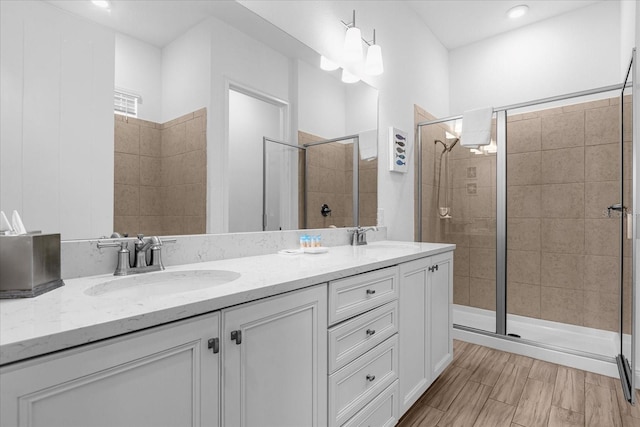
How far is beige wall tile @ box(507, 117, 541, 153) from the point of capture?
2881 mm

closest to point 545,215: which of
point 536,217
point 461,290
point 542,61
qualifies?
point 536,217

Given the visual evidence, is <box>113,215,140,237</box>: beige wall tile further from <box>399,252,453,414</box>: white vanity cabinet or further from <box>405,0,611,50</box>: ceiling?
<box>405,0,611,50</box>: ceiling

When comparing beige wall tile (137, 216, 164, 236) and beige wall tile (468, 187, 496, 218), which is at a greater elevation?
beige wall tile (468, 187, 496, 218)

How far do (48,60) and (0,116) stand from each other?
22cm

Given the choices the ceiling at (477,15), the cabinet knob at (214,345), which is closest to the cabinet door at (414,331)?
the cabinet knob at (214,345)

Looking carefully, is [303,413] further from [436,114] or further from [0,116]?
[436,114]

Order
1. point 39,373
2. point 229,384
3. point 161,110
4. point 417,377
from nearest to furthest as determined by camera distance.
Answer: point 39,373 → point 229,384 → point 161,110 → point 417,377

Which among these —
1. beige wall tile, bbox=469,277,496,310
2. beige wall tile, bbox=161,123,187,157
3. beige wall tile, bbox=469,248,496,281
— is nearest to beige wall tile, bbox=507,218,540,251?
beige wall tile, bbox=469,248,496,281

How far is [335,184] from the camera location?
6.84 feet

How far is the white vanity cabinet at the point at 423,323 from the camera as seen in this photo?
1.57 meters

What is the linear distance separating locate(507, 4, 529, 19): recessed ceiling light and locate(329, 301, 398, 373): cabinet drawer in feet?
9.30

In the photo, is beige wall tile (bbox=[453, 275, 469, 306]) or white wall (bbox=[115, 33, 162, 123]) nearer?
white wall (bbox=[115, 33, 162, 123])

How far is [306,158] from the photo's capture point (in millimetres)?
1853

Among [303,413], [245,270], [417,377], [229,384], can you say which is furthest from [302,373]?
[417,377]
